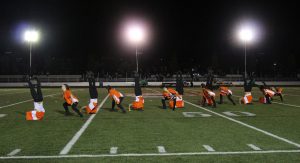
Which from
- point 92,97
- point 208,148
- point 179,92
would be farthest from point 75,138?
point 179,92

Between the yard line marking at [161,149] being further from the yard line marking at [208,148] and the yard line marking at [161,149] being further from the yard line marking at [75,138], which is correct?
the yard line marking at [75,138]

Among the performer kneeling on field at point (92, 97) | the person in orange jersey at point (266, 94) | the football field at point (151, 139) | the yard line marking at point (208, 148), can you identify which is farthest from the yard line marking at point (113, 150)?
the person in orange jersey at point (266, 94)

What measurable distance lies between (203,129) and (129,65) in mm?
103439

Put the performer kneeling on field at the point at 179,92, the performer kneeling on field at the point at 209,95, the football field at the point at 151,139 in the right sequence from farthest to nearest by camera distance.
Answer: the performer kneeling on field at the point at 209,95, the performer kneeling on field at the point at 179,92, the football field at the point at 151,139

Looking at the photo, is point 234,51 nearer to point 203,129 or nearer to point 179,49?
point 179,49

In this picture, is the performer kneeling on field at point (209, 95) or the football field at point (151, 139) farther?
the performer kneeling on field at point (209, 95)

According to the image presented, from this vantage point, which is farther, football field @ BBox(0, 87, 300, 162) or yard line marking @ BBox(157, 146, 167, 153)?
yard line marking @ BBox(157, 146, 167, 153)

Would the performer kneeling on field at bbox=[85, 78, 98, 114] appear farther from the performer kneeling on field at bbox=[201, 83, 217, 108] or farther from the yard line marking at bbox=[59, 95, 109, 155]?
the performer kneeling on field at bbox=[201, 83, 217, 108]

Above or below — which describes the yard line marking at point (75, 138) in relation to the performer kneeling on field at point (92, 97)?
below

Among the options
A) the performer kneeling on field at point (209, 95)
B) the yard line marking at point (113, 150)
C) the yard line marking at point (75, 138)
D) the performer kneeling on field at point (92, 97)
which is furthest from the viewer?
the performer kneeling on field at point (209, 95)

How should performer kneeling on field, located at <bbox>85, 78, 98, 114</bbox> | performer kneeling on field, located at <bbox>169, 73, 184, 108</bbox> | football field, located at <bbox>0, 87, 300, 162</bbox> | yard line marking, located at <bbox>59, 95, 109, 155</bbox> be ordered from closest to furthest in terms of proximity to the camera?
football field, located at <bbox>0, 87, 300, 162</bbox> < yard line marking, located at <bbox>59, 95, 109, 155</bbox> < performer kneeling on field, located at <bbox>85, 78, 98, 114</bbox> < performer kneeling on field, located at <bbox>169, 73, 184, 108</bbox>

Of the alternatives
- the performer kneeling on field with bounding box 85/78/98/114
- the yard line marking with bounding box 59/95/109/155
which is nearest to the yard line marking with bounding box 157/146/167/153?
the yard line marking with bounding box 59/95/109/155

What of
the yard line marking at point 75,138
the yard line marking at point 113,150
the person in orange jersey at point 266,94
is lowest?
the yard line marking at point 75,138

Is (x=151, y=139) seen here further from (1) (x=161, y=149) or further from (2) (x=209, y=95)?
(2) (x=209, y=95)
